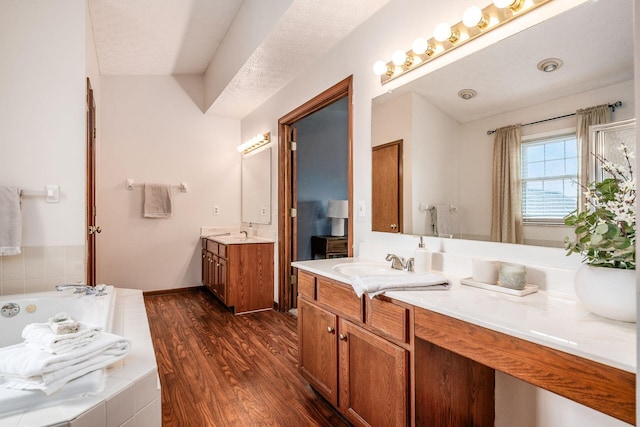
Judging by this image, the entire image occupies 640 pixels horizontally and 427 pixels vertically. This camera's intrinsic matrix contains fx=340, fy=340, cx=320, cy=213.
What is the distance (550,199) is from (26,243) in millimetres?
3020

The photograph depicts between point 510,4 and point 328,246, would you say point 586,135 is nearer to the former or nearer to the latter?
point 510,4

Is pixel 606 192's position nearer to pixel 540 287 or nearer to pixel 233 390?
pixel 540 287

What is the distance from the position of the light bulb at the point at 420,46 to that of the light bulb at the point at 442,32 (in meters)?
0.10

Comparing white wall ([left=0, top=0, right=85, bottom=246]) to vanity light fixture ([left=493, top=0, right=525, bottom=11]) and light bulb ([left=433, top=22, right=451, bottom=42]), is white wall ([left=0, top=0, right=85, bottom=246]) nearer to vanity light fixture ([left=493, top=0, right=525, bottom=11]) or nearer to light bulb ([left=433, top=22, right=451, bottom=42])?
light bulb ([left=433, top=22, right=451, bottom=42])

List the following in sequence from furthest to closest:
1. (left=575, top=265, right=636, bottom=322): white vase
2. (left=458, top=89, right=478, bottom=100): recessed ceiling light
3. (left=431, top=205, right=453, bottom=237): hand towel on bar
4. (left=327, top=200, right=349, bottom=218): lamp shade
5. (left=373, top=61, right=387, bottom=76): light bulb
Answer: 1. (left=327, top=200, right=349, bottom=218): lamp shade
2. (left=373, top=61, right=387, bottom=76): light bulb
3. (left=431, top=205, right=453, bottom=237): hand towel on bar
4. (left=458, top=89, right=478, bottom=100): recessed ceiling light
5. (left=575, top=265, right=636, bottom=322): white vase

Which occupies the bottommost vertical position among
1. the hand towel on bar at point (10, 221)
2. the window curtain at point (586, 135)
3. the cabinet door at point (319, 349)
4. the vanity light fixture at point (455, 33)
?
the cabinet door at point (319, 349)

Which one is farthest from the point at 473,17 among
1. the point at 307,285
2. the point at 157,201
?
the point at 157,201

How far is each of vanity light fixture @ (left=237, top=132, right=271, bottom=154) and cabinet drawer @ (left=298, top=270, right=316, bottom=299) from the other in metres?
2.21

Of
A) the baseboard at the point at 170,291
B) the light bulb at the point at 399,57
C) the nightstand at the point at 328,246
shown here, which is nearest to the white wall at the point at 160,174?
the baseboard at the point at 170,291

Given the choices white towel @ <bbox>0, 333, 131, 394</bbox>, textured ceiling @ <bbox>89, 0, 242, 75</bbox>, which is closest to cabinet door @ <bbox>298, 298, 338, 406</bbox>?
white towel @ <bbox>0, 333, 131, 394</bbox>

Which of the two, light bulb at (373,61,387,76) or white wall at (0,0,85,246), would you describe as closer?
light bulb at (373,61,387,76)

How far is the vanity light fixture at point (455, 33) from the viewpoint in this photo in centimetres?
143

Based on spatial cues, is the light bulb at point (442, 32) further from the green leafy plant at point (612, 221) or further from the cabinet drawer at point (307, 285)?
the cabinet drawer at point (307, 285)

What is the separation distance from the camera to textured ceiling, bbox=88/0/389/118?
7.51ft
